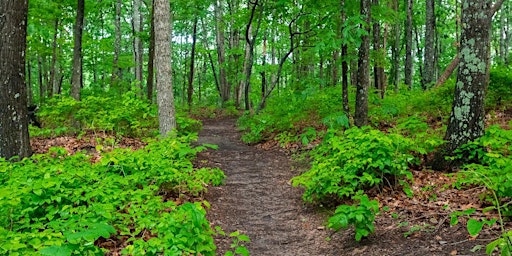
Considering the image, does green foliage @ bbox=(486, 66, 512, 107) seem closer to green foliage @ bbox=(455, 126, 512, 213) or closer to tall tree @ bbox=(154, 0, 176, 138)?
green foliage @ bbox=(455, 126, 512, 213)

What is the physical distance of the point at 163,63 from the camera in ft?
28.8

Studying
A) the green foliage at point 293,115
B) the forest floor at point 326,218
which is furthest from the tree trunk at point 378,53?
Result: the forest floor at point 326,218

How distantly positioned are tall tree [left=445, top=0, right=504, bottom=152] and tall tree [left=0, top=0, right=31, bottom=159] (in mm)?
7139

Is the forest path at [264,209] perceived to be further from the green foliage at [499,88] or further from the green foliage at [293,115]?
the green foliage at [499,88]

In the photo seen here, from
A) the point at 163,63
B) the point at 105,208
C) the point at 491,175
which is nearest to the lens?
the point at 105,208

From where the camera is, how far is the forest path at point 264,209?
4852 mm

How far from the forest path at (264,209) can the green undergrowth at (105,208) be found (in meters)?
0.54

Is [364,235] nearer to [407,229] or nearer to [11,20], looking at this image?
[407,229]

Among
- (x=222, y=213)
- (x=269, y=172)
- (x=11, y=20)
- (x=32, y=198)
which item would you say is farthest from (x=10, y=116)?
(x=269, y=172)

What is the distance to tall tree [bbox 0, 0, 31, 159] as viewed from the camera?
6.33 metres

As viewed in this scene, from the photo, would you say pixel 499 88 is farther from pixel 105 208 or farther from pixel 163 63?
pixel 105 208

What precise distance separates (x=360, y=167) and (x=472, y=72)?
2185 mm

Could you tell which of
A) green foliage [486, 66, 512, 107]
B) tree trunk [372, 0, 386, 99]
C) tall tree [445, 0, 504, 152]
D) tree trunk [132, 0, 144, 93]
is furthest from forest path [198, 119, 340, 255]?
tree trunk [132, 0, 144, 93]

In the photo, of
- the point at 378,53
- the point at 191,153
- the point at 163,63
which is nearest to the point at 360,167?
the point at 191,153
